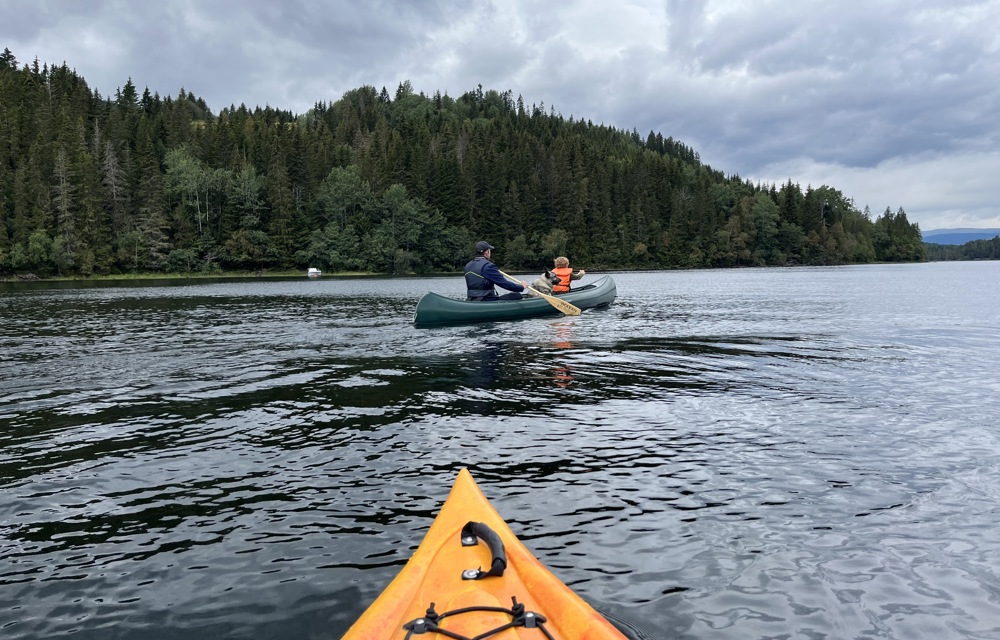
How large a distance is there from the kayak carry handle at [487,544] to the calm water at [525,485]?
1025 millimetres

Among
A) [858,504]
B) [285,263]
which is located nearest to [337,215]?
[285,263]

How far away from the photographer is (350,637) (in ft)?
11.2

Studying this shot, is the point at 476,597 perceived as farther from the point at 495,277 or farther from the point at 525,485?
the point at 495,277

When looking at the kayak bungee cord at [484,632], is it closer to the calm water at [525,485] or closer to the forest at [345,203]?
the calm water at [525,485]

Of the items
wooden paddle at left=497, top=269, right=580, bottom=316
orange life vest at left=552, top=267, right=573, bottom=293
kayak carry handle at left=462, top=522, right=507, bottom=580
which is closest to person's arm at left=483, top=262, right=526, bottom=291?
wooden paddle at left=497, top=269, right=580, bottom=316

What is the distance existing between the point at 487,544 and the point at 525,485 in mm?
2632

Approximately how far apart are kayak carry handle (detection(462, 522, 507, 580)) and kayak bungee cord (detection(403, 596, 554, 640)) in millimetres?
403

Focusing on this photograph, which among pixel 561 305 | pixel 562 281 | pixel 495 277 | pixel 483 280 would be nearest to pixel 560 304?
pixel 561 305

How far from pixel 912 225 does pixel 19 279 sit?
630ft

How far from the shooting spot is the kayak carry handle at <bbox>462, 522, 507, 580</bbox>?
4035 millimetres

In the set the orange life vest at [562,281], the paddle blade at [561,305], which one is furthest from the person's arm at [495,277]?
the orange life vest at [562,281]

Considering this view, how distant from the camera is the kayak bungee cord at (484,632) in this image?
3.41 m

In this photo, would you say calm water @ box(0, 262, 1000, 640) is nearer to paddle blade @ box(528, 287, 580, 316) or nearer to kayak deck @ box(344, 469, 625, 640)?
kayak deck @ box(344, 469, 625, 640)

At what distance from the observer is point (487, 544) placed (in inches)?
174
